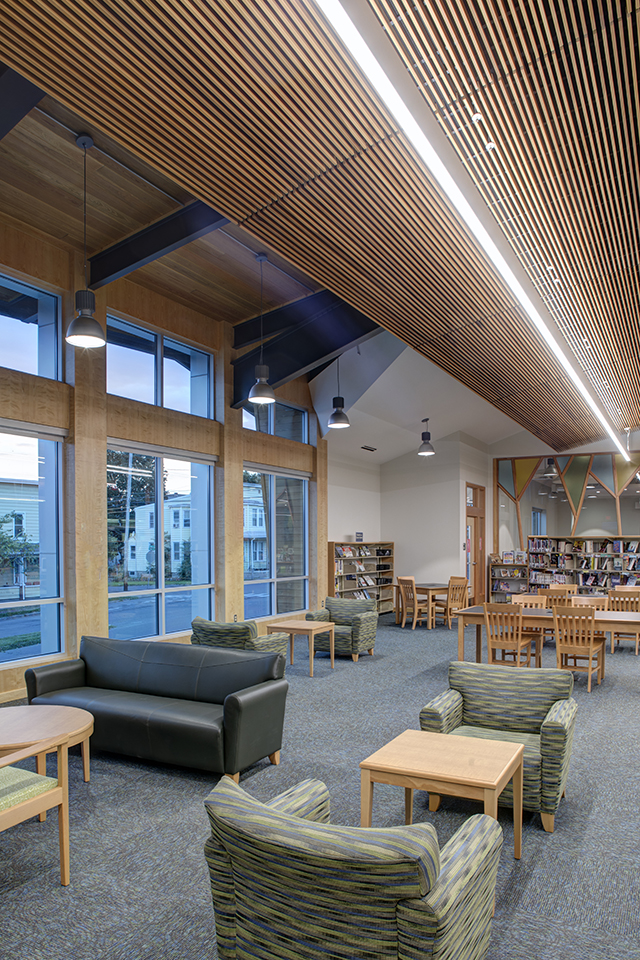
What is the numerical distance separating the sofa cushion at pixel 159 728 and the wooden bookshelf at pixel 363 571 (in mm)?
7266

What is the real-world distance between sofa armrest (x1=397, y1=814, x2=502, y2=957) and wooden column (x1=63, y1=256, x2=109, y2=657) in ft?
18.8

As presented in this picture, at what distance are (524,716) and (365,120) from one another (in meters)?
3.68

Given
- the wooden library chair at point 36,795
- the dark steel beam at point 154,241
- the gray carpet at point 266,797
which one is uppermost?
the dark steel beam at point 154,241

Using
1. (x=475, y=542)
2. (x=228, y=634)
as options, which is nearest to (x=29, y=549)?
(x=228, y=634)

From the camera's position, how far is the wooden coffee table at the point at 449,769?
273 centimetres

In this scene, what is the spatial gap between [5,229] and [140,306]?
6.18ft

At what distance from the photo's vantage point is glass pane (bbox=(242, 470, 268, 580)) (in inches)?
400

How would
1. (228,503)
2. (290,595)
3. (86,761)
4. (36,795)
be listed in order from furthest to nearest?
(290,595), (228,503), (86,761), (36,795)

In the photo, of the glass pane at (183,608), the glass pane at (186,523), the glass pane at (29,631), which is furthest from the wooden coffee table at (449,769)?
the glass pane at (186,523)

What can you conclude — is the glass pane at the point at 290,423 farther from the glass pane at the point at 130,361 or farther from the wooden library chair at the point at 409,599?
the wooden library chair at the point at 409,599

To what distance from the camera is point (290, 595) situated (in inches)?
442

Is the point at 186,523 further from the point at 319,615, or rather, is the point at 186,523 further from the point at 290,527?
the point at 290,527

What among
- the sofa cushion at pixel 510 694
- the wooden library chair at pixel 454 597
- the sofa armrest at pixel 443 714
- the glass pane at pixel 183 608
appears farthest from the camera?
the wooden library chair at pixel 454 597

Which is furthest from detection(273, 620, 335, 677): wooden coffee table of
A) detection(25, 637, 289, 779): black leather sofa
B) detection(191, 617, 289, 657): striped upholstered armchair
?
detection(25, 637, 289, 779): black leather sofa
